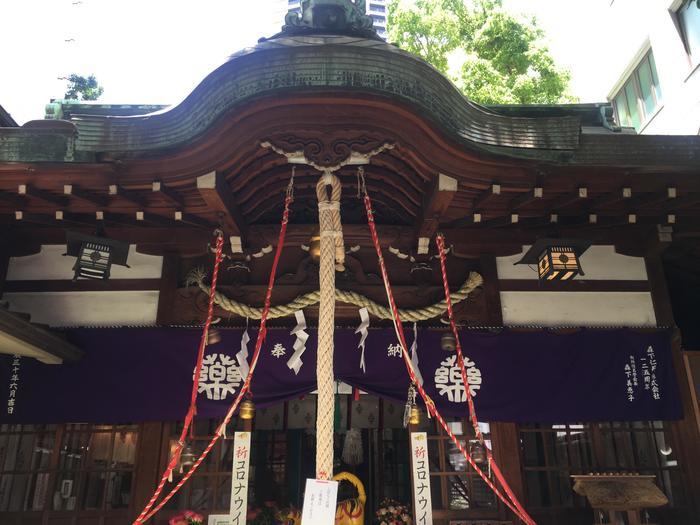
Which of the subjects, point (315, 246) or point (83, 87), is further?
point (83, 87)

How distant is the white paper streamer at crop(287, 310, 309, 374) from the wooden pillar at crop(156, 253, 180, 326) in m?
1.45

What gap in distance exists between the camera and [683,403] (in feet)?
19.8

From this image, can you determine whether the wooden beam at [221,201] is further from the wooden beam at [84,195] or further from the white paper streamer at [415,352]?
the white paper streamer at [415,352]

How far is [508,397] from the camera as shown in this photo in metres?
5.89

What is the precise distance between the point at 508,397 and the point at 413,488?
4.70 ft

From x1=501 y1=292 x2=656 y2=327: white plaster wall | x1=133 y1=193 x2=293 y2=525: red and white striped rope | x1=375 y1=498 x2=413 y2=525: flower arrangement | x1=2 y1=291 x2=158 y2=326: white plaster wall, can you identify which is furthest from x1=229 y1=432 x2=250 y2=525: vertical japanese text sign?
x1=501 y1=292 x2=656 y2=327: white plaster wall

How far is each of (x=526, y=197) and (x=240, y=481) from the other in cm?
409

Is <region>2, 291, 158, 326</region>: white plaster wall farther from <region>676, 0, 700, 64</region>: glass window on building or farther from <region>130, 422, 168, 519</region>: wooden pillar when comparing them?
<region>676, 0, 700, 64</region>: glass window on building

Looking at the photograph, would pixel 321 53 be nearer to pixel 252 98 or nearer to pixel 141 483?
pixel 252 98

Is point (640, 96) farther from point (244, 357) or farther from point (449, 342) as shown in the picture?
point (244, 357)

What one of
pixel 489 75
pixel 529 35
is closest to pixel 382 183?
pixel 489 75

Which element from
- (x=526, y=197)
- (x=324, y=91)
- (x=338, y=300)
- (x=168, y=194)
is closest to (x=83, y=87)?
(x=168, y=194)

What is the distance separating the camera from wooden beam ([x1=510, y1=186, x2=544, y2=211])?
5.10 m

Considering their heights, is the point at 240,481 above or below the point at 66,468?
below
